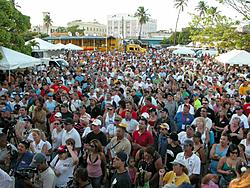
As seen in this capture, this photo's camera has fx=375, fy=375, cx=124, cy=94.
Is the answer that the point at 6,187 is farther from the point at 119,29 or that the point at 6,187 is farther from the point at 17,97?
the point at 119,29

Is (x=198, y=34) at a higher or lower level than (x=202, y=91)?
higher

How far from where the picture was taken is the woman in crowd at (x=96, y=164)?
19.9 feet

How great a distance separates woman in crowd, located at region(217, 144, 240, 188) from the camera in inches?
229

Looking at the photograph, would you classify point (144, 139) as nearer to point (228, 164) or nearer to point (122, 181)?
point (228, 164)

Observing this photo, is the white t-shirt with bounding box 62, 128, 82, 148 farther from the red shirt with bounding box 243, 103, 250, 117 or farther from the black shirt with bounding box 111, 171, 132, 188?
the red shirt with bounding box 243, 103, 250, 117

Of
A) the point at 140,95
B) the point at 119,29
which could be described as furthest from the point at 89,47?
the point at 119,29

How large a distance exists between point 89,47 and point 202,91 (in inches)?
1936

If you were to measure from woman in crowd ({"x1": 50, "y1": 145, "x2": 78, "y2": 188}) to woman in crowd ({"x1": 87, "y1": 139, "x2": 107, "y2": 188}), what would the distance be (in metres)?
0.25

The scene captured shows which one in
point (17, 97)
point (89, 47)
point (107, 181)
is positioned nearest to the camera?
point (107, 181)

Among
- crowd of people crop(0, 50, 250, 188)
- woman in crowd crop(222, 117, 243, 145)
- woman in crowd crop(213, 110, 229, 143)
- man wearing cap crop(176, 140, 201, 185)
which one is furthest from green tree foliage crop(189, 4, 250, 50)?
man wearing cap crop(176, 140, 201, 185)

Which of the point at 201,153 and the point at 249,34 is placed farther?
the point at 249,34

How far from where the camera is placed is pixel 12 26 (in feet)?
52.1

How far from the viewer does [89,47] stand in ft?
200

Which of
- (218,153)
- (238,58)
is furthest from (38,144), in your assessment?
(238,58)
